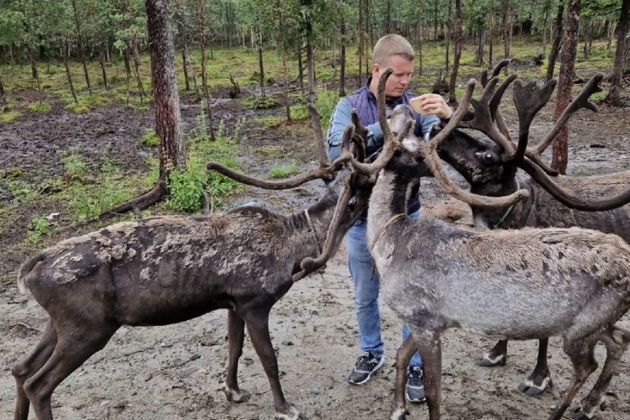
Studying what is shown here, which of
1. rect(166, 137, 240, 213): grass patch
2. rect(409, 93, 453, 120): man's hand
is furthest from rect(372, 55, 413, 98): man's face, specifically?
rect(166, 137, 240, 213): grass patch

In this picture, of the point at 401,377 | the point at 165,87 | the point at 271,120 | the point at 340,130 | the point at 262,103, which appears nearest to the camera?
the point at 401,377

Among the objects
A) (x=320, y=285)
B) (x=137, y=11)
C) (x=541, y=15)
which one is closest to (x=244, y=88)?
(x=137, y=11)

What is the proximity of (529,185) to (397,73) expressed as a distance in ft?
6.16

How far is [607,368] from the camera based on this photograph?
175 inches

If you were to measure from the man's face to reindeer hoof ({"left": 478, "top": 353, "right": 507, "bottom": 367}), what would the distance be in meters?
2.81

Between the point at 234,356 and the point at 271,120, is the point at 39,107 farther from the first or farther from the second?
the point at 234,356

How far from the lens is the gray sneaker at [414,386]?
16.0 ft

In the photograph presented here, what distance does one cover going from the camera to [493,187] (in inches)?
199

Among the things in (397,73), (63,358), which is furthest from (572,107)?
(63,358)

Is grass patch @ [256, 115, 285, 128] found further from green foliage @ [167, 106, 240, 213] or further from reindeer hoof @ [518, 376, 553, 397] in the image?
reindeer hoof @ [518, 376, 553, 397]

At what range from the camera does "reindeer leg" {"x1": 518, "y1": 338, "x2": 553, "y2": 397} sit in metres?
4.96

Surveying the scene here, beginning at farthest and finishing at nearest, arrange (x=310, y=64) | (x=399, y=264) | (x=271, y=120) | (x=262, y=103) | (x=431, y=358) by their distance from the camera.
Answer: (x=262, y=103), (x=271, y=120), (x=310, y=64), (x=399, y=264), (x=431, y=358)

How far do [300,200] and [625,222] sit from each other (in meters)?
7.21

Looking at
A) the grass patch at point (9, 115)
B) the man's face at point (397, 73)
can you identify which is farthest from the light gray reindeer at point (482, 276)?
the grass patch at point (9, 115)
